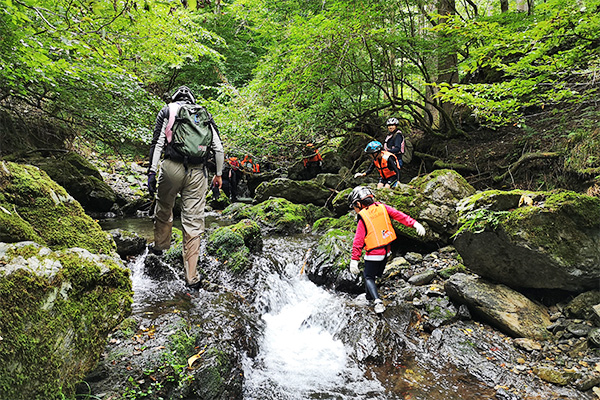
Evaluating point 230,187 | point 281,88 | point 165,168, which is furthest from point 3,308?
point 230,187

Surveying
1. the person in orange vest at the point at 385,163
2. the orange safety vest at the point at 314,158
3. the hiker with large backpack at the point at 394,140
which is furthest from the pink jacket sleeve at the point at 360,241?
the orange safety vest at the point at 314,158

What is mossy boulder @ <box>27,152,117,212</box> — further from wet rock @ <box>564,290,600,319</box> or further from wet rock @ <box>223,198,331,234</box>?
wet rock @ <box>564,290,600,319</box>

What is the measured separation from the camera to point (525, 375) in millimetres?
3887

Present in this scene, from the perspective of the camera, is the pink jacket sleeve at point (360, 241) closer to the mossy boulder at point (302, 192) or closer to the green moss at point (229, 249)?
the green moss at point (229, 249)

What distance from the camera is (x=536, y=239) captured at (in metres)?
4.61

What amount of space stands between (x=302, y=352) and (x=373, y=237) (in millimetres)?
2286

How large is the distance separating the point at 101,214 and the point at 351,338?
12.2m

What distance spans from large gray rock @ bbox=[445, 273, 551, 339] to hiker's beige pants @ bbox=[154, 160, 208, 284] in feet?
14.6

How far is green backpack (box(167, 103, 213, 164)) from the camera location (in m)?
4.52

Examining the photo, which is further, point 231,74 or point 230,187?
point 231,74

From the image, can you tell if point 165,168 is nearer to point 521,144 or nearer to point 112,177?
point 521,144

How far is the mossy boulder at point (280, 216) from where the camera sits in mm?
10609

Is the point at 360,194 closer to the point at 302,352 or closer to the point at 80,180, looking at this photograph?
the point at 302,352

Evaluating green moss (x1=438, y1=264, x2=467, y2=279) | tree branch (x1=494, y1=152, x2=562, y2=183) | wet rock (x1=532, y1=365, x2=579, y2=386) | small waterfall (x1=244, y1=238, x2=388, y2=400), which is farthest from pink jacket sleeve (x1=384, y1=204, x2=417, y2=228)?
tree branch (x1=494, y1=152, x2=562, y2=183)
